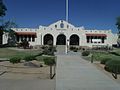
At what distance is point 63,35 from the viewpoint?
68750 mm

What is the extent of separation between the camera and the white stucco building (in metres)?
66.1

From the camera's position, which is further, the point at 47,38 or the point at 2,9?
the point at 47,38

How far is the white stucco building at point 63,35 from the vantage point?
66.1 m

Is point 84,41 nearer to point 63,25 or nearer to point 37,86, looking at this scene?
point 63,25

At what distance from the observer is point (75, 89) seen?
1077 cm

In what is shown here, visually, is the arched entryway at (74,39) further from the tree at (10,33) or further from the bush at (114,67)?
the bush at (114,67)

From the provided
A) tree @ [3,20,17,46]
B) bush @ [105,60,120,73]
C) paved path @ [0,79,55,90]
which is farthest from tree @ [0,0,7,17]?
paved path @ [0,79,55,90]

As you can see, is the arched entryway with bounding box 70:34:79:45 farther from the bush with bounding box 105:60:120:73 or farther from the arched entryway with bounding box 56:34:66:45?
the bush with bounding box 105:60:120:73

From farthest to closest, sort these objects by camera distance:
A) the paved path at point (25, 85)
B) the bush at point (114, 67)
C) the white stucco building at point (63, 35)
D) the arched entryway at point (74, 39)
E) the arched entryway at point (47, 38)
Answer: the arched entryway at point (74, 39) < the arched entryway at point (47, 38) < the white stucco building at point (63, 35) < the bush at point (114, 67) < the paved path at point (25, 85)

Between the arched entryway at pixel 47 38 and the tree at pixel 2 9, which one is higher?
the tree at pixel 2 9

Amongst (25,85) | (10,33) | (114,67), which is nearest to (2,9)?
(10,33)

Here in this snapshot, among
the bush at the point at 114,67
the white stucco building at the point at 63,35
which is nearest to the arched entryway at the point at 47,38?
the white stucco building at the point at 63,35

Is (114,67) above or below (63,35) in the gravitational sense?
below

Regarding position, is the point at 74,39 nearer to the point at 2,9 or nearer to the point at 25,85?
the point at 2,9
